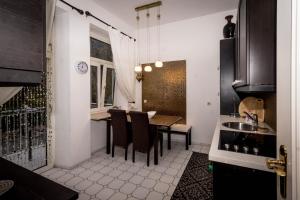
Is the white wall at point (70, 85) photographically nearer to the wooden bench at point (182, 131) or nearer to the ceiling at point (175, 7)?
the ceiling at point (175, 7)

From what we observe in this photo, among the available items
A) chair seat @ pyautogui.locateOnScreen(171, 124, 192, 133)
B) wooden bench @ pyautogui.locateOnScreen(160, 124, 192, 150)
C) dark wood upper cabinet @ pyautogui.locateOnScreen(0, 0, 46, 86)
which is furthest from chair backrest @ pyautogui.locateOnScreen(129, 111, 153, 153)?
dark wood upper cabinet @ pyautogui.locateOnScreen(0, 0, 46, 86)

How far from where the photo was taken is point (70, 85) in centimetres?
255

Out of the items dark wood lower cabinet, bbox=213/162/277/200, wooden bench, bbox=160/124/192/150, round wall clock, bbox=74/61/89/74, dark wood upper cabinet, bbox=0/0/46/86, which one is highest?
round wall clock, bbox=74/61/89/74

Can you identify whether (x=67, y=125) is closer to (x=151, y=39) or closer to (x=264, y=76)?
(x=264, y=76)

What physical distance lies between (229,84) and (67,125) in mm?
2759

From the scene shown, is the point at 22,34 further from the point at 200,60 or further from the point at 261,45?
the point at 200,60

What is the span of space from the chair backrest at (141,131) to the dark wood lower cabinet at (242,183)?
1550 mm

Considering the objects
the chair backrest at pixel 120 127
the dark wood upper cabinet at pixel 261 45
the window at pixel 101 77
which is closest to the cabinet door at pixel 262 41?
the dark wood upper cabinet at pixel 261 45

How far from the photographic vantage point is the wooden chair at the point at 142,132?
2637 mm

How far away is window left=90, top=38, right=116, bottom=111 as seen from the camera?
11.7 feet

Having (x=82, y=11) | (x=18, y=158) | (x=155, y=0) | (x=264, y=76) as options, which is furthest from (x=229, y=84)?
(x=18, y=158)

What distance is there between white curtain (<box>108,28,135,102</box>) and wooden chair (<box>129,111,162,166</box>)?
126 centimetres

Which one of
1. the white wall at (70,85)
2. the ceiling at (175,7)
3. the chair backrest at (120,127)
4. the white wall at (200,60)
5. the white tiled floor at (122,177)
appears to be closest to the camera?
the white tiled floor at (122,177)

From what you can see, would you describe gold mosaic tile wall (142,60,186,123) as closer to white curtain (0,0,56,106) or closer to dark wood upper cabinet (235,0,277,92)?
white curtain (0,0,56,106)
